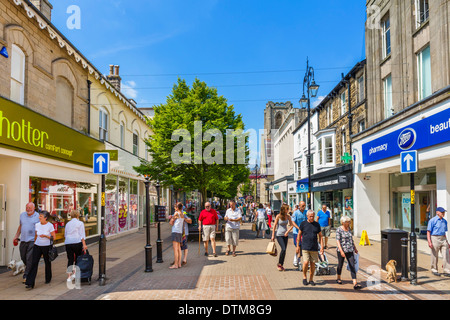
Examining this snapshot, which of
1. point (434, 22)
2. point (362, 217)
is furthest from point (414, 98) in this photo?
point (362, 217)

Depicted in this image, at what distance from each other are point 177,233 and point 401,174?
1156 cm

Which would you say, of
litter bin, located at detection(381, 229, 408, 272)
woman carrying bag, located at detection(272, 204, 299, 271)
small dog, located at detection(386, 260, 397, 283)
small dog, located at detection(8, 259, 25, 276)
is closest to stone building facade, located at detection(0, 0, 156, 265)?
small dog, located at detection(8, 259, 25, 276)

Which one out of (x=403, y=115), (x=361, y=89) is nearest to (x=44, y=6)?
(x=403, y=115)

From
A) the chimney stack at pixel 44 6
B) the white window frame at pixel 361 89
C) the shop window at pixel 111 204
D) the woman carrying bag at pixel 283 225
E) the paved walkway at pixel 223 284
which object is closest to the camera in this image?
the paved walkway at pixel 223 284

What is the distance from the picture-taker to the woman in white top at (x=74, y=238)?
837cm

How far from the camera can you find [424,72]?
13.0 meters

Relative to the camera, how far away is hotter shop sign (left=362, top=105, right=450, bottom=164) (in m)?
10.7

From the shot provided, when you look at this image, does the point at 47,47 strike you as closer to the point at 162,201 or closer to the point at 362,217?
the point at 362,217

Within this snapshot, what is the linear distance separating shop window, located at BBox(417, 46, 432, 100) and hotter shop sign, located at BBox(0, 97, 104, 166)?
12.9 meters

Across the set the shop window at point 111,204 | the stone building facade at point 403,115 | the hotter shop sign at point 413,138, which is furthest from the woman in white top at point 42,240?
the hotter shop sign at point 413,138

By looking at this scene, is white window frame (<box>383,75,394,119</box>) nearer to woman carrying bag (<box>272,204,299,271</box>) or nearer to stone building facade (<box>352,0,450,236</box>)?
stone building facade (<box>352,0,450,236</box>)

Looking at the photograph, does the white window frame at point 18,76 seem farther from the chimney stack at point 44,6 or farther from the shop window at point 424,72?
the shop window at point 424,72

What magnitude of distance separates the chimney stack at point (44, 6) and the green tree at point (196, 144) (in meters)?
6.68

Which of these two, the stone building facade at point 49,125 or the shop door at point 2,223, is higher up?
the stone building facade at point 49,125
